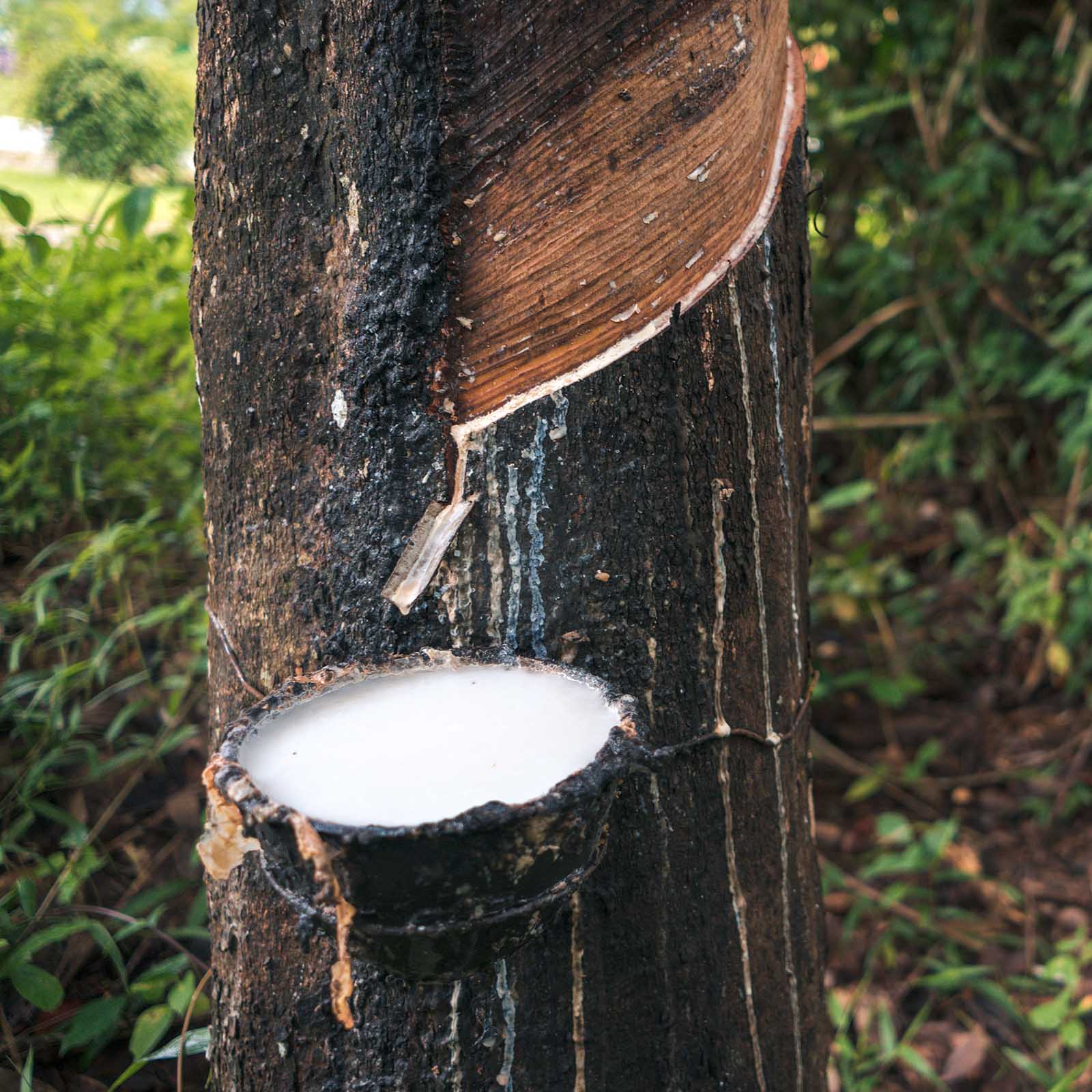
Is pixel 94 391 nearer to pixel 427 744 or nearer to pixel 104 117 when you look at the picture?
pixel 104 117

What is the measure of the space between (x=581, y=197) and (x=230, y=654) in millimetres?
690

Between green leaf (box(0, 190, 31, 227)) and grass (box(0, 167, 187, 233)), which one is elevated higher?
grass (box(0, 167, 187, 233))

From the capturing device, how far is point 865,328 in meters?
3.49

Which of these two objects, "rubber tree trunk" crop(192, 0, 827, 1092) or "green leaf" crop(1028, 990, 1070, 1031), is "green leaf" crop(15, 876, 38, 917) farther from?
→ "green leaf" crop(1028, 990, 1070, 1031)

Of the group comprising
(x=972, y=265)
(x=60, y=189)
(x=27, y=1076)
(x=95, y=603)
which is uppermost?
(x=972, y=265)

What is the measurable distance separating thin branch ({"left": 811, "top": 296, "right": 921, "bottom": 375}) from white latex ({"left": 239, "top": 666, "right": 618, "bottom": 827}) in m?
2.77

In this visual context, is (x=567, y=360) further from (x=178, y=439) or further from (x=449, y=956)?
(x=178, y=439)

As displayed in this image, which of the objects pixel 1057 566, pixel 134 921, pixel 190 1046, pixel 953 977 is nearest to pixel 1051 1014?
pixel 953 977

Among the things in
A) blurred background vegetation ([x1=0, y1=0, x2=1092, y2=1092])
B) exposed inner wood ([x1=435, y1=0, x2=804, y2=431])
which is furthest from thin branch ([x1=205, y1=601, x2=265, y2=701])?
blurred background vegetation ([x1=0, y1=0, x2=1092, y2=1092])

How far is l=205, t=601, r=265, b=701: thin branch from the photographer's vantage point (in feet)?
3.85

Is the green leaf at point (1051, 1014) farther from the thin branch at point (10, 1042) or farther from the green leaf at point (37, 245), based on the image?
the green leaf at point (37, 245)

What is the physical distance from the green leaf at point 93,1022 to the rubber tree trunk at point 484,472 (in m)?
0.28

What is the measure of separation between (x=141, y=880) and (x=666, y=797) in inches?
43.6

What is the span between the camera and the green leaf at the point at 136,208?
175 centimetres
